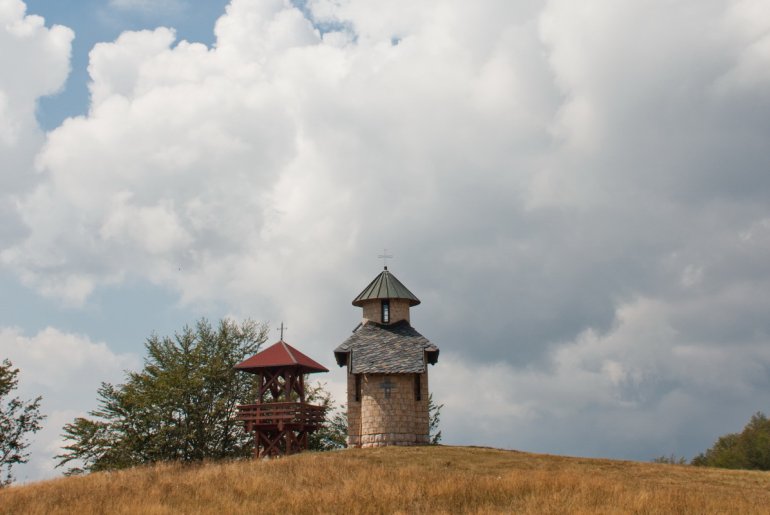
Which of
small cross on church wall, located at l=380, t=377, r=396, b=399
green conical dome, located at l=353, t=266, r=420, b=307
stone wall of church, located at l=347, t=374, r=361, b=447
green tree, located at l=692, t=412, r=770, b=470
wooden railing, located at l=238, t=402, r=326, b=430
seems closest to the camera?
wooden railing, located at l=238, t=402, r=326, b=430

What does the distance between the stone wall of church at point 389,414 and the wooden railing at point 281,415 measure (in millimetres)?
2483

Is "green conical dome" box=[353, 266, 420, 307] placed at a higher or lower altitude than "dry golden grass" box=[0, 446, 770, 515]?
higher

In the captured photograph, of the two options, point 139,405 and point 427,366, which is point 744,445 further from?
point 139,405

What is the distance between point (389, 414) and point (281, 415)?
5.75 metres

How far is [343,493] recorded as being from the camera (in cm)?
1814

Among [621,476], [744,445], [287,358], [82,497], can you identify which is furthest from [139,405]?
[744,445]

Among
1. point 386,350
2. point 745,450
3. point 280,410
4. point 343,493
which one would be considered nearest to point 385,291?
point 386,350

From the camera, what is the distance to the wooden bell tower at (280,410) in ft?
124

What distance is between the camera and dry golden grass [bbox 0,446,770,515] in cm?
1695

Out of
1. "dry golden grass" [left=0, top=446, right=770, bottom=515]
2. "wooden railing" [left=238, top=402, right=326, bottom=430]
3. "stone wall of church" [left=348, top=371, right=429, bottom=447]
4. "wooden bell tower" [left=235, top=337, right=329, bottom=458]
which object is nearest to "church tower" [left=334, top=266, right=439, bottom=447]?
"stone wall of church" [left=348, top=371, right=429, bottom=447]

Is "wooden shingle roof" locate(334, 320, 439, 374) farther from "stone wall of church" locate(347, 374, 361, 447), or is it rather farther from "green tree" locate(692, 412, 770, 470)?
"green tree" locate(692, 412, 770, 470)

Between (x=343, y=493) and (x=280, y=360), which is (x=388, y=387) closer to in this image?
(x=280, y=360)

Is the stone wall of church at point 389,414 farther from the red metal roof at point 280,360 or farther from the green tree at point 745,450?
the green tree at point 745,450

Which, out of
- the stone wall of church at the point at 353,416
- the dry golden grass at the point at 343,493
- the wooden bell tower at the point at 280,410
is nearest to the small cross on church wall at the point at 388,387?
the stone wall of church at the point at 353,416
